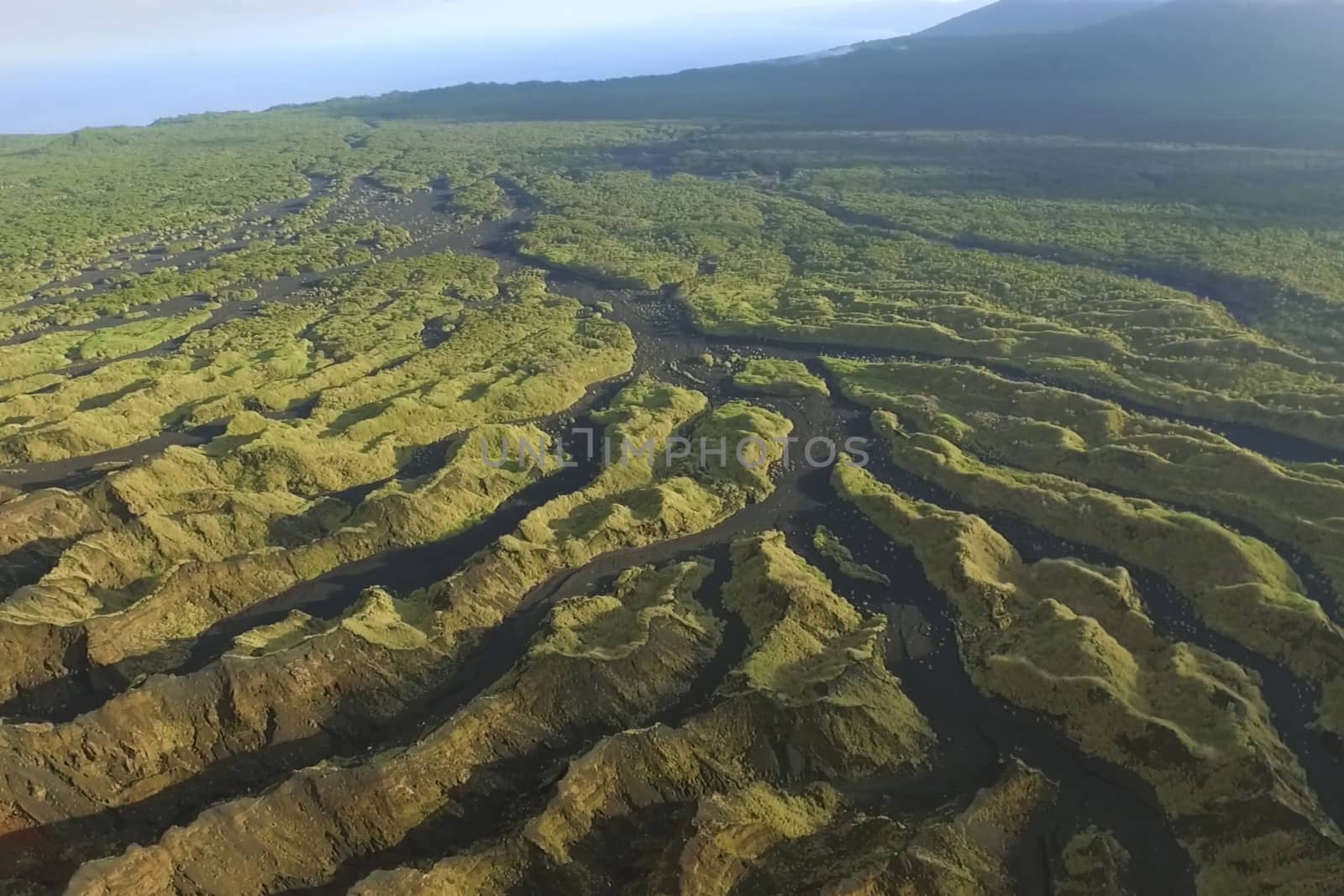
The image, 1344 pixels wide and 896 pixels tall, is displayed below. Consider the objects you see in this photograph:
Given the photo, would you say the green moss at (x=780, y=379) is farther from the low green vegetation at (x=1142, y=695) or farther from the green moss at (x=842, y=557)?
the low green vegetation at (x=1142, y=695)

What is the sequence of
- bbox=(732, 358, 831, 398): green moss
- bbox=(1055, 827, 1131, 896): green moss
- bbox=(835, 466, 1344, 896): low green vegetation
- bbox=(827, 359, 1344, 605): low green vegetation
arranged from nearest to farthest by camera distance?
bbox=(1055, 827, 1131, 896): green moss
bbox=(835, 466, 1344, 896): low green vegetation
bbox=(827, 359, 1344, 605): low green vegetation
bbox=(732, 358, 831, 398): green moss

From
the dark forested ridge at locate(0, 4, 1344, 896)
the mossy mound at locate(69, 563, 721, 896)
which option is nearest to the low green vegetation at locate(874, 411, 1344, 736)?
the dark forested ridge at locate(0, 4, 1344, 896)

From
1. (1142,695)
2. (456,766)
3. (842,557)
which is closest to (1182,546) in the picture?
(1142,695)

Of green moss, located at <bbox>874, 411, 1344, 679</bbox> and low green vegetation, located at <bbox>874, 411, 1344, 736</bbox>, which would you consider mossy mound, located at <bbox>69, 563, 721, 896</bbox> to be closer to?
low green vegetation, located at <bbox>874, 411, 1344, 736</bbox>

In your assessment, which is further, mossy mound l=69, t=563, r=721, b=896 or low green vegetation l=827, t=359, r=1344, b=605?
low green vegetation l=827, t=359, r=1344, b=605

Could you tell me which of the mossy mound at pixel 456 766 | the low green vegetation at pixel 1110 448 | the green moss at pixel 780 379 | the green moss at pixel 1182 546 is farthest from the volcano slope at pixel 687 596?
the green moss at pixel 780 379

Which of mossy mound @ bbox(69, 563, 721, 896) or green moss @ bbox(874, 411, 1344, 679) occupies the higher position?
mossy mound @ bbox(69, 563, 721, 896)

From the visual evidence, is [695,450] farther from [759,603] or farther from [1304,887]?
[1304,887]

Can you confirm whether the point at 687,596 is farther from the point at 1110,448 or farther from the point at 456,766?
the point at 1110,448
